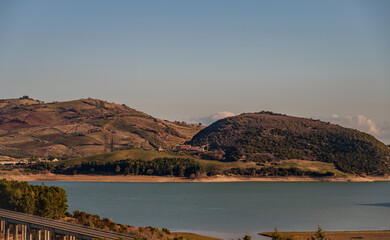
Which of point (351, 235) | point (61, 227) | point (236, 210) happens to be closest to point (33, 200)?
point (61, 227)

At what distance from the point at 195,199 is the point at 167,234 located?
84.8 metres

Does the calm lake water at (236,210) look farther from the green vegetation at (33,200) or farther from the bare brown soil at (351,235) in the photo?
the green vegetation at (33,200)

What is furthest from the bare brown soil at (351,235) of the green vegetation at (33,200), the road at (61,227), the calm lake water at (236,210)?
the green vegetation at (33,200)

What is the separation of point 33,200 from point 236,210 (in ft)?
210

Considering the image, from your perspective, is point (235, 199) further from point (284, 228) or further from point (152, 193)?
point (284, 228)

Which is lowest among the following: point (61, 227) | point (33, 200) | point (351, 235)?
point (351, 235)

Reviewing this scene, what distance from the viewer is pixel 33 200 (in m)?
97.3

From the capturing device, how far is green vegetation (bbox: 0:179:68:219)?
314 feet

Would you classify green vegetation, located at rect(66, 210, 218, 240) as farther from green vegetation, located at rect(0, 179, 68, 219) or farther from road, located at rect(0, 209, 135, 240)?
road, located at rect(0, 209, 135, 240)

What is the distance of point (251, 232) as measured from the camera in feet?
344

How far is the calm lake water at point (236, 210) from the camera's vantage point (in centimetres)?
11431

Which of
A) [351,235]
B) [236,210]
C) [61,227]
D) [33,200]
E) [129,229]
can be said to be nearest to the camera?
[61,227]

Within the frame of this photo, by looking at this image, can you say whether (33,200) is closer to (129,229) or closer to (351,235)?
(129,229)

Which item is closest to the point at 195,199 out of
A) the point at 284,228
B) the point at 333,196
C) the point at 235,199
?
the point at 235,199
